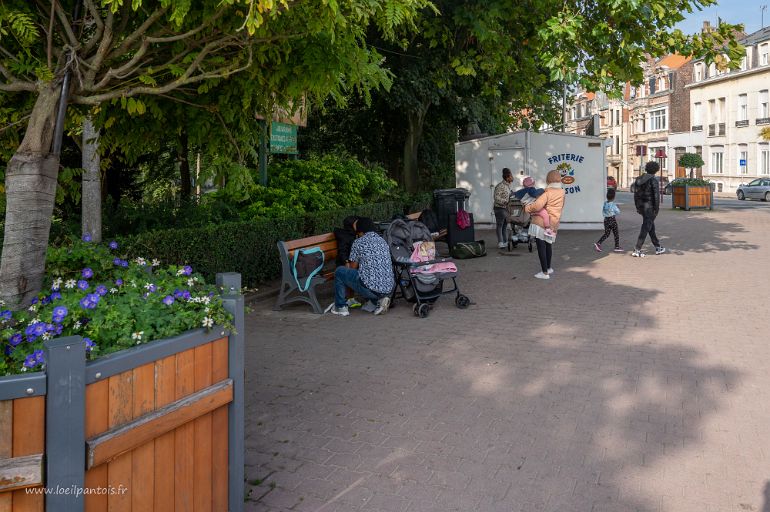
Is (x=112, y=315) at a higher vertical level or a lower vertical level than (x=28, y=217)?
lower

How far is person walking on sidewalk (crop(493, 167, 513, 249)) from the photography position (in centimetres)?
1520

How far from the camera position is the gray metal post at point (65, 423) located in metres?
2.60

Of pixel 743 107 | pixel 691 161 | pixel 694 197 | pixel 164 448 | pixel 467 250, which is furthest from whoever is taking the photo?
pixel 743 107

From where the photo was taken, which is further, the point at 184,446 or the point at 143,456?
the point at 184,446

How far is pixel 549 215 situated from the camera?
36.9ft

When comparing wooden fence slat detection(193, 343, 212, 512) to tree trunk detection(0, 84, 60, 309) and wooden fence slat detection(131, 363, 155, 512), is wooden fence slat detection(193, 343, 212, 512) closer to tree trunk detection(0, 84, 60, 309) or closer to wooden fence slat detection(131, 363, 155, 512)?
wooden fence slat detection(131, 363, 155, 512)

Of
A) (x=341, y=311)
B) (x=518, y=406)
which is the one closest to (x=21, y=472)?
(x=518, y=406)

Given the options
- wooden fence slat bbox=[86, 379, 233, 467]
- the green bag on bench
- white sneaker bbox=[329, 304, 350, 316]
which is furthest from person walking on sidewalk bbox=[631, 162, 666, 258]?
wooden fence slat bbox=[86, 379, 233, 467]

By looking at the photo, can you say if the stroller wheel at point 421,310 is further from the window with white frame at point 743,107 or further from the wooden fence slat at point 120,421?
the window with white frame at point 743,107

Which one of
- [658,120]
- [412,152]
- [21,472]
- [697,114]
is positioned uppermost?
[658,120]

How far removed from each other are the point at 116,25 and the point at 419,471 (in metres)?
4.01

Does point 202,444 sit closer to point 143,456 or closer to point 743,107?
point 143,456

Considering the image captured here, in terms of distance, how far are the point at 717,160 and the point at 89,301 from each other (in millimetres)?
65624

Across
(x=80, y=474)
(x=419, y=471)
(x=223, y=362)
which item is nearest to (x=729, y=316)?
(x=419, y=471)
